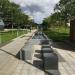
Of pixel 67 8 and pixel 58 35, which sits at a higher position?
pixel 67 8

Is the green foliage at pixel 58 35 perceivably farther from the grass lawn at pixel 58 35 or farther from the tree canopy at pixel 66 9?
the tree canopy at pixel 66 9

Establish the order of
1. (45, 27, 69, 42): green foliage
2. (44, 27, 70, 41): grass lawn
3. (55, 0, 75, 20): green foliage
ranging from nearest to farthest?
(45, 27, 69, 42): green foliage
(44, 27, 70, 41): grass lawn
(55, 0, 75, 20): green foliage

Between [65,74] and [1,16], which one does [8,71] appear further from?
[1,16]

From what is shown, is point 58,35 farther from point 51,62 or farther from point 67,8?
point 51,62

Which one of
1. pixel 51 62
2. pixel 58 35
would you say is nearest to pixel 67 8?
pixel 58 35

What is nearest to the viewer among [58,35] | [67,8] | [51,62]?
[51,62]

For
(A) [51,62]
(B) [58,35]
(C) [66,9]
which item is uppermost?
(C) [66,9]

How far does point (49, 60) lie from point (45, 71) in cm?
55

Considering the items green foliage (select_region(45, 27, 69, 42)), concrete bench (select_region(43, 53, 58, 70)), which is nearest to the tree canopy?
green foliage (select_region(45, 27, 69, 42))

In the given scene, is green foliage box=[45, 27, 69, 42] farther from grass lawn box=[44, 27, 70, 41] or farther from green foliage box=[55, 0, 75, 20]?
green foliage box=[55, 0, 75, 20]

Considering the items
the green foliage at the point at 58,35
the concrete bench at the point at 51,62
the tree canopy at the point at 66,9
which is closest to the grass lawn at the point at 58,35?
the green foliage at the point at 58,35

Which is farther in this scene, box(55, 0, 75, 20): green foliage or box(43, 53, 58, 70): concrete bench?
box(55, 0, 75, 20): green foliage

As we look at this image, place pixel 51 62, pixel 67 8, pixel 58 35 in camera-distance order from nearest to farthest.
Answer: pixel 51 62
pixel 67 8
pixel 58 35

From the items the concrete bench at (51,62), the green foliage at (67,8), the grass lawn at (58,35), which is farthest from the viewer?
the green foliage at (67,8)
